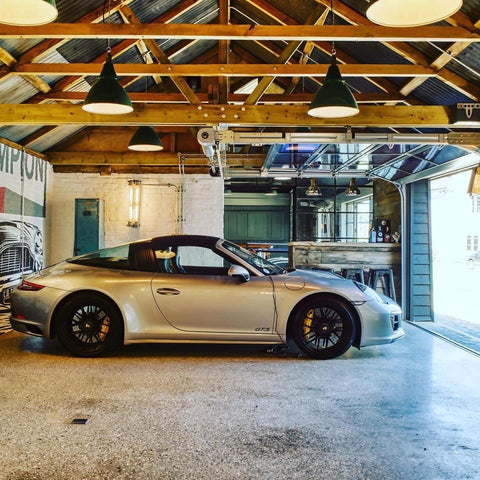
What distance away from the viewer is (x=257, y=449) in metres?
2.64

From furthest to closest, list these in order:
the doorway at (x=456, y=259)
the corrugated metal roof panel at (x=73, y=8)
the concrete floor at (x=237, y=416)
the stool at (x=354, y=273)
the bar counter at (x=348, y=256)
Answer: the bar counter at (x=348, y=256) → the stool at (x=354, y=273) → the doorway at (x=456, y=259) → the corrugated metal roof panel at (x=73, y=8) → the concrete floor at (x=237, y=416)

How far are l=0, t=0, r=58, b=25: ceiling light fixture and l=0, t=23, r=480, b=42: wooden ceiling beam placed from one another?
167 centimetres

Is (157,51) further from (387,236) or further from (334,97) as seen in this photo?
(387,236)

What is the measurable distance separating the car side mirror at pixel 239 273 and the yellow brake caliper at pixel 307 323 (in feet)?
2.27

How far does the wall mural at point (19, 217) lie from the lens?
692 centimetres

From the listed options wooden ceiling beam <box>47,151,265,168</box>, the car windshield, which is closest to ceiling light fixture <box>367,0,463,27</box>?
the car windshield

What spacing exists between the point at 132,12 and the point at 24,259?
13.8 ft

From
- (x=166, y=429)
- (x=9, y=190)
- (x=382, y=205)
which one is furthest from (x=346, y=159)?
(x=166, y=429)

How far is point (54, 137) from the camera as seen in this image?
8.50 meters

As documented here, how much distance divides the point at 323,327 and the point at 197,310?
4.14 ft

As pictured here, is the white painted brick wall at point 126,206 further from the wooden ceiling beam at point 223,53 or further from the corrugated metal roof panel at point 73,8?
the corrugated metal roof panel at point 73,8

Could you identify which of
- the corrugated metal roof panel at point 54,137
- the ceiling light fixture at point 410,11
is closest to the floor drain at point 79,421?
the ceiling light fixture at point 410,11

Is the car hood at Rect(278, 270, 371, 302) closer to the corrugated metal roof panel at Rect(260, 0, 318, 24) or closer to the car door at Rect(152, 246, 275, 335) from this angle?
the car door at Rect(152, 246, 275, 335)

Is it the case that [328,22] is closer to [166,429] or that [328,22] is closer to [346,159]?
[346,159]
